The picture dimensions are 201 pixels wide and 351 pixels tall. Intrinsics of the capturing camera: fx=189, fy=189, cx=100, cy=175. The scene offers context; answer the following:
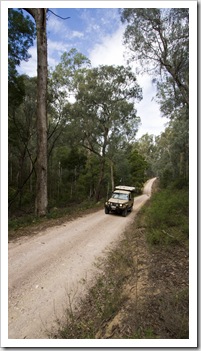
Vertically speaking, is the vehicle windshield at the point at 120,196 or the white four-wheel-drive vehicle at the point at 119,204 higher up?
the vehicle windshield at the point at 120,196

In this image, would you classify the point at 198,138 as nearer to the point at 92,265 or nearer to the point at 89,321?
the point at 89,321

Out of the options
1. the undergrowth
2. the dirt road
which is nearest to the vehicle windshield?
the dirt road

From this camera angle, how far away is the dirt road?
264cm

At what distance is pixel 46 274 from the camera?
379 centimetres

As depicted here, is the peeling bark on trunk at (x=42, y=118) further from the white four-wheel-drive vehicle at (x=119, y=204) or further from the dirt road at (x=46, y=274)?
the white four-wheel-drive vehicle at (x=119, y=204)

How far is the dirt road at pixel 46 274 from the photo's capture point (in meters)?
2.64

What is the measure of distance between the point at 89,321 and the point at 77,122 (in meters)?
15.2

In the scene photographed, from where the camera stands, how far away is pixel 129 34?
7453mm

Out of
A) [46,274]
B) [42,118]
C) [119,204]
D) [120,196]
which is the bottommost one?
[46,274]

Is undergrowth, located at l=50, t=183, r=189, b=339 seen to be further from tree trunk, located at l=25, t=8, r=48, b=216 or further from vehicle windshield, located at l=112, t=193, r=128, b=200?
vehicle windshield, located at l=112, t=193, r=128, b=200

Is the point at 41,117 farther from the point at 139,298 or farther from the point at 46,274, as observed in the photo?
the point at 139,298

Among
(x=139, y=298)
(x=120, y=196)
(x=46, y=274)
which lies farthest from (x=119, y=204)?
(x=139, y=298)

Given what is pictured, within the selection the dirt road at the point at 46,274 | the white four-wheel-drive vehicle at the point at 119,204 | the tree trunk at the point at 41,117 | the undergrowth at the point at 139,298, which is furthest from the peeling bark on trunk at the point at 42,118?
the undergrowth at the point at 139,298

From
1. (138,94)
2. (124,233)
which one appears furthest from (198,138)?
(138,94)
